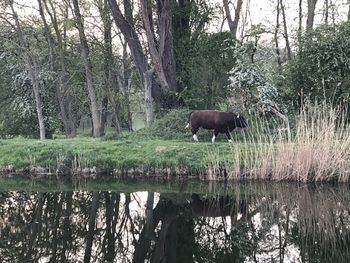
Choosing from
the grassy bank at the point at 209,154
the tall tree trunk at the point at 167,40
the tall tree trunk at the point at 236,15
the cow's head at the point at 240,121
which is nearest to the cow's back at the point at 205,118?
the cow's head at the point at 240,121

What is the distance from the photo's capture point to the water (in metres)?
7.59

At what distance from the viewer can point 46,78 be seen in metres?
25.8

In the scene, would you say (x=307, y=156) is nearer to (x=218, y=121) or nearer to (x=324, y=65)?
(x=218, y=121)

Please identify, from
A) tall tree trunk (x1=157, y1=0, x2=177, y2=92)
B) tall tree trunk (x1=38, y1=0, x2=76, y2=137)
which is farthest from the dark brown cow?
tall tree trunk (x1=38, y1=0, x2=76, y2=137)

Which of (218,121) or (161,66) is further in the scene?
(161,66)

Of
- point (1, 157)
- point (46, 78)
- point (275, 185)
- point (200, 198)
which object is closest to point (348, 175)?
point (275, 185)

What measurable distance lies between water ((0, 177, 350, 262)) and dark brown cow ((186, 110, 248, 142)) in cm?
356

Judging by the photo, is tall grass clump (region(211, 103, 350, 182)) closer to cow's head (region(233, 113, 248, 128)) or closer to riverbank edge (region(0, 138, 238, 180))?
riverbank edge (region(0, 138, 238, 180))

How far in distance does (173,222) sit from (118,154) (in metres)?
6.31

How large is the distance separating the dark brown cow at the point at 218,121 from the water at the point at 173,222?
140 inches

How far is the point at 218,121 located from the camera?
16.7 metres

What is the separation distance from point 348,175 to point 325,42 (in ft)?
21.5

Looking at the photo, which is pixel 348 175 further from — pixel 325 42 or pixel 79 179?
pixel 79 179

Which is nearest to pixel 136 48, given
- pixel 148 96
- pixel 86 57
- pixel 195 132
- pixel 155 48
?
pixel 155 48
